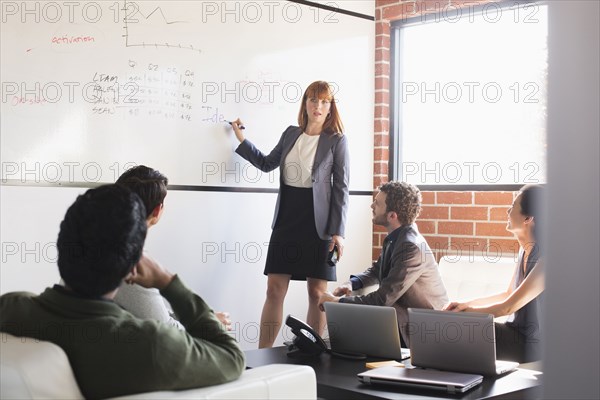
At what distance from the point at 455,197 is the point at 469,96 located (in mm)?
692

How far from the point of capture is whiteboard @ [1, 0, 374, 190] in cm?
390

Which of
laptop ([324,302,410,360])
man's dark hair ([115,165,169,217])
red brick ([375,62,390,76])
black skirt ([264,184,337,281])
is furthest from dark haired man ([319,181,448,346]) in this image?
red brick ([375,62,390,76])

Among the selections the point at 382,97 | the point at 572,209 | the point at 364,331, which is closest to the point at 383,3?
the point at 382,97

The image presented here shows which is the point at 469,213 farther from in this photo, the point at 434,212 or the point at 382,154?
the point at 382,154

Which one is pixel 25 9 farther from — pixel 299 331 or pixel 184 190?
pixel 299 331

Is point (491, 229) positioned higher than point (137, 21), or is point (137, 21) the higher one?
point (137, 21)

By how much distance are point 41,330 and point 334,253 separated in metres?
3.13

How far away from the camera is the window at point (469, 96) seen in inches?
195

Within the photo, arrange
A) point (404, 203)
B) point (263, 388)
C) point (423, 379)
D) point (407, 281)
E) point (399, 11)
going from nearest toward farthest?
1. point (263, 388)
2. point (423, 379)
3. point (407, 281)
4. point (404, 203)
5. point (399, 11)

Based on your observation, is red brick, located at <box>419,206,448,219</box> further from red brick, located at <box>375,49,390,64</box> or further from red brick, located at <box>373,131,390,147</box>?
red brick, located at <box>375,49,390,64</box>

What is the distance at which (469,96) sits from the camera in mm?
5203

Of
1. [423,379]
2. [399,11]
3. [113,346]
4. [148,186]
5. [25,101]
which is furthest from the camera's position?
[399,11]

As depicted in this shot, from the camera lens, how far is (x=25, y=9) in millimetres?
3863

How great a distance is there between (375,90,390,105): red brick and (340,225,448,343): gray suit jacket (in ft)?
6.80
